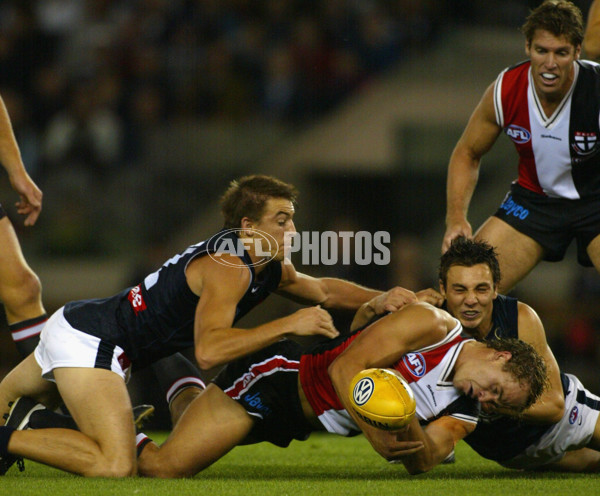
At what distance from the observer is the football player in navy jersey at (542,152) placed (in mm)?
4652

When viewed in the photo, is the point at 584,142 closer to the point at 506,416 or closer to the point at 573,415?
the point at 573,415

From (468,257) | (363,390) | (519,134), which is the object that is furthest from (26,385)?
(519,134)

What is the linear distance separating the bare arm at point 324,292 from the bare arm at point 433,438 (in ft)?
3.48

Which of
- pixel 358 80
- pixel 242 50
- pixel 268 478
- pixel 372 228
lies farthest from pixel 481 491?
pixel 242 50

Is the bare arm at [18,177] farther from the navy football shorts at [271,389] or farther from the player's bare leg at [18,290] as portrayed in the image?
the navy football shorts at [271,389]

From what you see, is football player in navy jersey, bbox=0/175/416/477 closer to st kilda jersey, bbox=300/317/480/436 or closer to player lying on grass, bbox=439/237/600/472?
player lying on grass, bbox=439/237/600/472

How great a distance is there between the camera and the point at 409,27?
34.4ft

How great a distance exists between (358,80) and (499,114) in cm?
504

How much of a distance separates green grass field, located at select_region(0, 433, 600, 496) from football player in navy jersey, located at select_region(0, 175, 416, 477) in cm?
17

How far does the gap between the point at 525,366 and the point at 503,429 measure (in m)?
0.53

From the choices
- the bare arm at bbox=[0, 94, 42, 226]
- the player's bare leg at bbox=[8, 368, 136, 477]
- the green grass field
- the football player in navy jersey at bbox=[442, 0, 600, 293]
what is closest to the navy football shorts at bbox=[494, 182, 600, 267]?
the football player in navy jersey at bbox=[442, 0, 600, 293]

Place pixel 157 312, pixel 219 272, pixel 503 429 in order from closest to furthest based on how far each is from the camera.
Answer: pixel 219 272
pixel 503 429
pixel 157 312

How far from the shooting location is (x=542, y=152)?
489 cm

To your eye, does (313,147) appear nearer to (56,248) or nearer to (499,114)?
(56,248)
